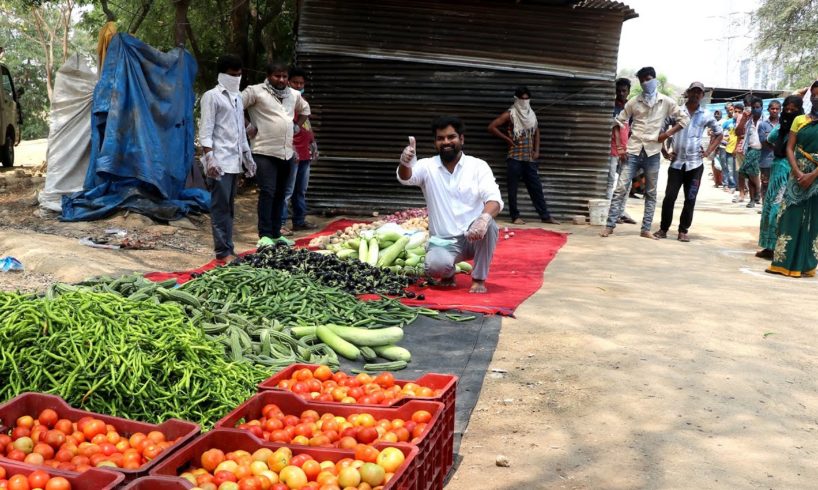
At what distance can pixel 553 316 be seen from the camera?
5852mm

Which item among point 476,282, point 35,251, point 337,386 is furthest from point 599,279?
point 35,251

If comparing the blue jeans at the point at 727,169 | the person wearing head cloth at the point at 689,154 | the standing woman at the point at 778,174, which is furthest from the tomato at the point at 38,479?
the blue jeans at the point at 727,169

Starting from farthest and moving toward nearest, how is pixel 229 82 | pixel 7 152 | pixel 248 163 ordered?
pixel 7 152 → pixel 248 163 → pixel 229 82

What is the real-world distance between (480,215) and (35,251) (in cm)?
436

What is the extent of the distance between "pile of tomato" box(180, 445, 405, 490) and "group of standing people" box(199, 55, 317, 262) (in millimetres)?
4934

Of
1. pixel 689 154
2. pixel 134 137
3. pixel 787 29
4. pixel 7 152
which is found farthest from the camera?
pixel 787 29

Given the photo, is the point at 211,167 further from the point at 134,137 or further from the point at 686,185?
the point at 686,185

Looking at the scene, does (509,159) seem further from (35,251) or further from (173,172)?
(35,251)

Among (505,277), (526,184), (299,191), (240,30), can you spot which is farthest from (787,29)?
(505,277)

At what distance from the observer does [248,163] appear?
7.59 metres

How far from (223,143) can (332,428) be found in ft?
16.4

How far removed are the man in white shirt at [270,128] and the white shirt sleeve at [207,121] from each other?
895 mm

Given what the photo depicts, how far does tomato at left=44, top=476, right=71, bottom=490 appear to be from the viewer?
216 centimetres

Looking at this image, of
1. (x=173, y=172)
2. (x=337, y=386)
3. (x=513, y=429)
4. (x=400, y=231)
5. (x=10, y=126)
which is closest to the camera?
(x=337, y=386)
